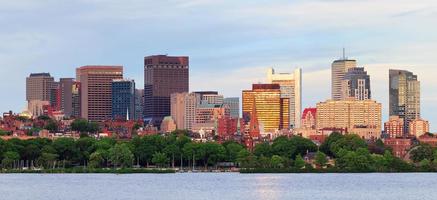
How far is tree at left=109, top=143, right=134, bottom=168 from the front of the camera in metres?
166

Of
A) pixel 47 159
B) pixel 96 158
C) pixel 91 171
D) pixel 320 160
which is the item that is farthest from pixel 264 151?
pixel 47 159

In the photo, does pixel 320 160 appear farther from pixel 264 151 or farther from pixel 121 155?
pixel 121 155

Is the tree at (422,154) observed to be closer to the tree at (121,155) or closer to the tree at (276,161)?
the tree at (276,161)

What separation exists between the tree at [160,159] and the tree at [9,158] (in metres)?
18.4

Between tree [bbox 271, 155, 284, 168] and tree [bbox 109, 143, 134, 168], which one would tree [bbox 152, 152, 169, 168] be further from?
tree [bbox 271, 155, 284, 168]

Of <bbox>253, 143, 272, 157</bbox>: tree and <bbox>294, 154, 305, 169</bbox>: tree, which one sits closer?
<bbox>294, 154, 305, 169</bbox>: tree

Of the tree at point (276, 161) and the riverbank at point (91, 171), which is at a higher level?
the tree at point (276, 161)

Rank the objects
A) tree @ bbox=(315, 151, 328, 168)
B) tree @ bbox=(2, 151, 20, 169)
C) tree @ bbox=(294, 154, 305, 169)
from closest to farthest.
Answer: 1. tree @ bbox=(2, 151, 20, 169)
2. tree @ bbox=(315, 151, 328, 168)
3. tree @ bbox=(294, 154, 305, 169)

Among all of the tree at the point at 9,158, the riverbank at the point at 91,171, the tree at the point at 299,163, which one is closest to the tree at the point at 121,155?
the riverbank at the point at 91,171

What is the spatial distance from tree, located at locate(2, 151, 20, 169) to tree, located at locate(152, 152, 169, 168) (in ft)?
60.2

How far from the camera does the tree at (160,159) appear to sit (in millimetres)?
171250
